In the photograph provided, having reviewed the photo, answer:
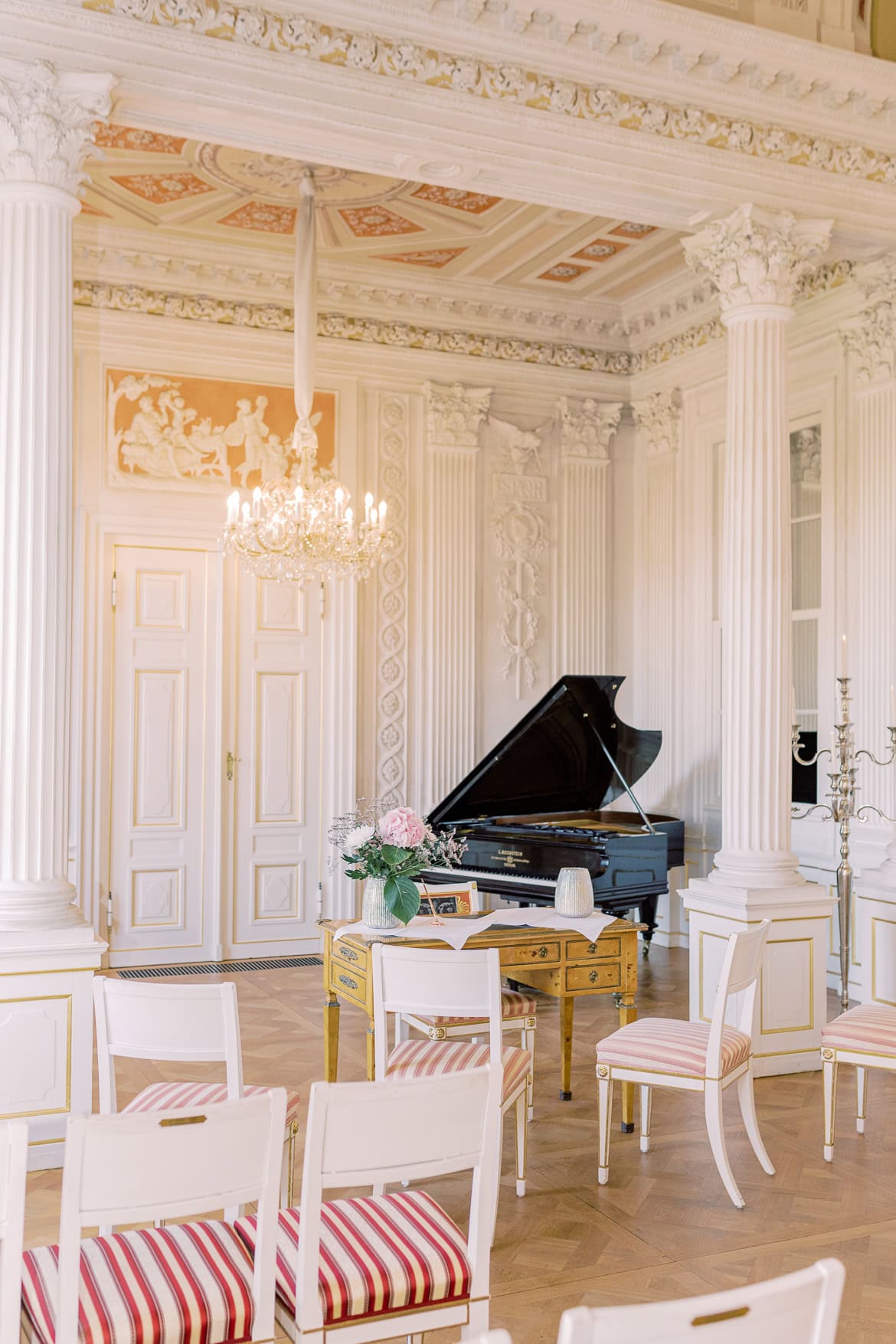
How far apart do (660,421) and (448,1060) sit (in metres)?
5.87

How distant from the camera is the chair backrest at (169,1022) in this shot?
3125 millimetres

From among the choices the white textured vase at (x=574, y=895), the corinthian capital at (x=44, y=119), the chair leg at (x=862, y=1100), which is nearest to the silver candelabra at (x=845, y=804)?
the chair leg at (x=862, y=1100)

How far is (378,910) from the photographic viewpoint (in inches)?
182

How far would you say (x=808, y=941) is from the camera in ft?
18.1

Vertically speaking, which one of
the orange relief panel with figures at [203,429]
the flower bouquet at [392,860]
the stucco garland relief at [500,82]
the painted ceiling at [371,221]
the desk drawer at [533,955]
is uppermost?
the painted ceiling at [371,221]

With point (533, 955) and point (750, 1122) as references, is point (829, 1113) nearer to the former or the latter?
point (750, 1122)

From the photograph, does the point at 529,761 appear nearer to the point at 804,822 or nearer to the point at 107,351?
the point at 804,822

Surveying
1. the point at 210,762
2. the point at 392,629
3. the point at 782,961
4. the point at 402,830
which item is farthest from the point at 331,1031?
the point at 392,629

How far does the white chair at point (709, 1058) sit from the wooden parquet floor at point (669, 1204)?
148mm

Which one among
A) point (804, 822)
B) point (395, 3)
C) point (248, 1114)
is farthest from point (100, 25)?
point (804, 822)

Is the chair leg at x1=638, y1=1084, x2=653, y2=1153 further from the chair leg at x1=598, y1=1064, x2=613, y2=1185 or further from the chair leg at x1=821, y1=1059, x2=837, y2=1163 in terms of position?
the chair leg at x1=821, y1=1059, x2=837, y2=1163

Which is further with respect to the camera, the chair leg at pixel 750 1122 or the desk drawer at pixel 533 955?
the desk drawer at pixel 533 955

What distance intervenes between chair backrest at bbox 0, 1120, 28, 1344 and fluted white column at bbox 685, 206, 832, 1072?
4000mm

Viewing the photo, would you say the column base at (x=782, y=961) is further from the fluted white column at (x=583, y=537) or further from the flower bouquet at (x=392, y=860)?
the fluted white column at (x=583, y=537)
